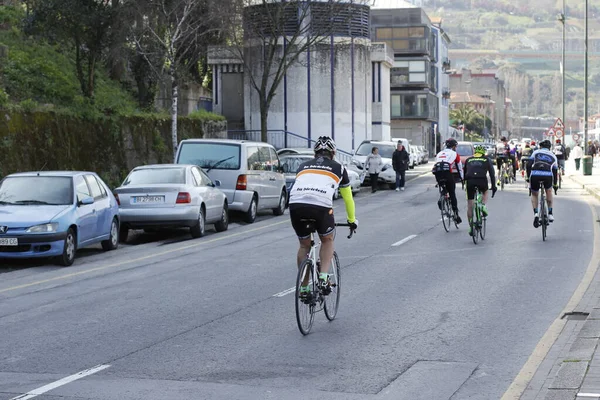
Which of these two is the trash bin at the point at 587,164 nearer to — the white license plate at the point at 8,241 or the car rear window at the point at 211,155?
the car rear window at the point at 211,155

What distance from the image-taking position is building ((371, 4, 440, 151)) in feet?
324

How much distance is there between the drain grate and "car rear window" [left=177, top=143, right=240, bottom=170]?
557 inches

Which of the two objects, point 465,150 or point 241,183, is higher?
point 241,183

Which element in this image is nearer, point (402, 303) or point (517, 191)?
point (402, 303)

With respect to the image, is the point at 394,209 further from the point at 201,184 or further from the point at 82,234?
the point at 82,234

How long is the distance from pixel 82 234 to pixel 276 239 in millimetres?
4495

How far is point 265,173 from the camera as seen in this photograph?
2573 centimetres

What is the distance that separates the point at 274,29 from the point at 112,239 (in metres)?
24.9

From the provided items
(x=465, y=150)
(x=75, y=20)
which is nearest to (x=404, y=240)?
(x=75, y=20)

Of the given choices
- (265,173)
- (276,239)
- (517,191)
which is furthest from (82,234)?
(517,191)

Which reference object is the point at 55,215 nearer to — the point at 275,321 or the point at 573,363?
the point at 275,321

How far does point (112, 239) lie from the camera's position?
1906cm

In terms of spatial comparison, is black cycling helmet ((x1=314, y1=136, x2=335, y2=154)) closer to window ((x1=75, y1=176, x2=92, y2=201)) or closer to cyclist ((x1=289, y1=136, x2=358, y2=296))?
cyclist ((x1=289, y1=136, x2=358, y2=296))

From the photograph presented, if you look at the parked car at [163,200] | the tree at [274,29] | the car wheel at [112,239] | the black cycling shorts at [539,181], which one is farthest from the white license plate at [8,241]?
the tree at [274,29]
